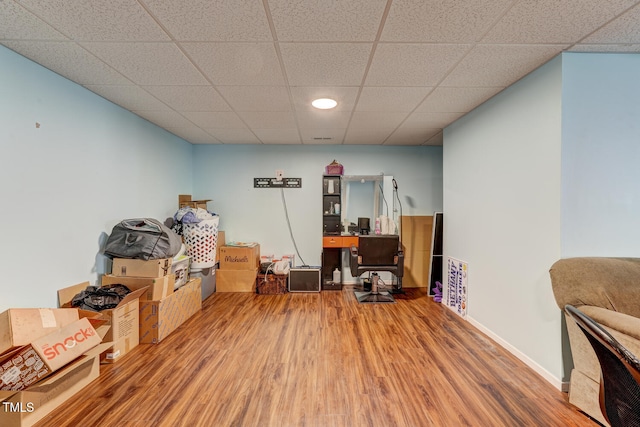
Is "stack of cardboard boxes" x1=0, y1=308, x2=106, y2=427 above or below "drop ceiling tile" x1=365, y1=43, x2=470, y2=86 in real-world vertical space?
below

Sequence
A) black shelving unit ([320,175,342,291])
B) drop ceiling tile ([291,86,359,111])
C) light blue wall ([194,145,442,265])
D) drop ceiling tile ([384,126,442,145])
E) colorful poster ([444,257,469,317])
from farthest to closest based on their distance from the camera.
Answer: light blue wall ([194,145,442,265]), black shelving unit ([320,175,342,291]), drop ceiling tile ([384,126,442,145]), colorful poster ([444,257,469,317]), drop ceiling tile ([291,86,359,111])

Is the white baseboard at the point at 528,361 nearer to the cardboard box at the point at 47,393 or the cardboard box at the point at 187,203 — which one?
the cardboard box at the point at 47,393

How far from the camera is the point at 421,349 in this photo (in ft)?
7.50

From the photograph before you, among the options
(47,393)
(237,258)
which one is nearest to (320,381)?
(47,393)

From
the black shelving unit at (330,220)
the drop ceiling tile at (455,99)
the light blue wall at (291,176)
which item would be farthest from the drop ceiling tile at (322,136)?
the drop ceiling tile at (455,99)

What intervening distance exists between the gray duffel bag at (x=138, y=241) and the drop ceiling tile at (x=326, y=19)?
2137 mm

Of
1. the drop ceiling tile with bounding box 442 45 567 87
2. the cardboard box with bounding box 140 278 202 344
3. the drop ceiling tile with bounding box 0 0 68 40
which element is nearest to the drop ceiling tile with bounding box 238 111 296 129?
the drop ceiling tile with bounding box 0 0 68 40

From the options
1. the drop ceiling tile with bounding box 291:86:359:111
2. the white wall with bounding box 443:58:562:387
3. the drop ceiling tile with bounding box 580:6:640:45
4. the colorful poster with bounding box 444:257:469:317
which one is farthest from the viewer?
the colorful poster with bounding box 444:257:469:317

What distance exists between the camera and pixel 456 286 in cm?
306

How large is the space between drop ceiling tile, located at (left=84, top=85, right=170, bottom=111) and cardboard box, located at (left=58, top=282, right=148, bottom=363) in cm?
174

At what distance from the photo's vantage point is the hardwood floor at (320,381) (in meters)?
1.54

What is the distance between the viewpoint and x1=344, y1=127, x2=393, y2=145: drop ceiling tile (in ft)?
11.5

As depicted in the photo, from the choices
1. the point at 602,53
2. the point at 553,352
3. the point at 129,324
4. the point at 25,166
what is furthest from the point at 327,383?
the point at 602,53

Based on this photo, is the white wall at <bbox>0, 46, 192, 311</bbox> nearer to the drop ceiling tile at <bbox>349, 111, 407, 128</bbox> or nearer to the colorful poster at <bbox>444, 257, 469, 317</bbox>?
the drop ceiling tile at <bbox>349, 111, 407, 128</bbox>
